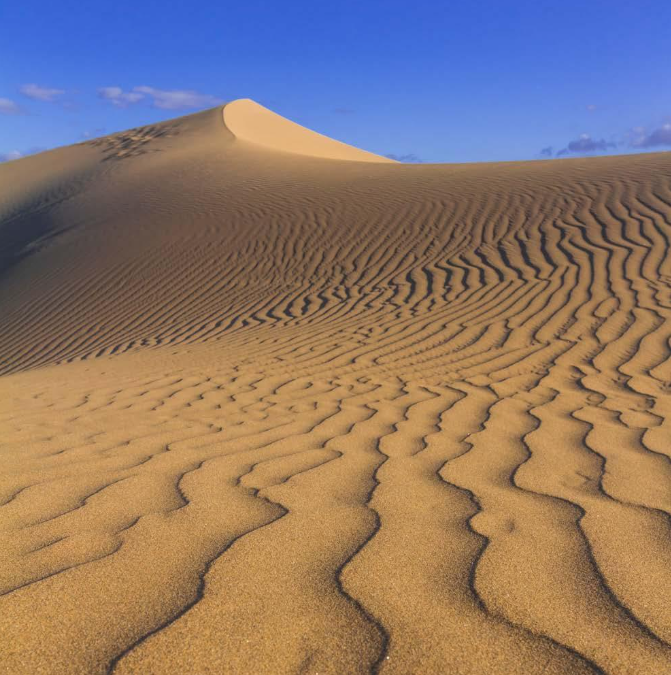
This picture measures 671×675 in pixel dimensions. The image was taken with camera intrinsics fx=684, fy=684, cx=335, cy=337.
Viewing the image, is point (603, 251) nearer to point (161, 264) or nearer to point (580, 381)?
point (580, 381)

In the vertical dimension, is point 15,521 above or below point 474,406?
above

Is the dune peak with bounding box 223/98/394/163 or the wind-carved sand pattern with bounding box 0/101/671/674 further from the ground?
the dune peak with bounding box 223/98/394/163

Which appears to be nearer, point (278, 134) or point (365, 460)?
point (365, 460)

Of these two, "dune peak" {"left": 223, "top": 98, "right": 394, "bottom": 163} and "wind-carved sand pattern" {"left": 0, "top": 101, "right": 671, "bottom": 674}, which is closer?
"wind-carved sand pattern" {"left": 0, "top": 101, "right": 671, "bottom": 674}

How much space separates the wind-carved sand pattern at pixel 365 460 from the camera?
1.64 m

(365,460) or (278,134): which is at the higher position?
(278,134)

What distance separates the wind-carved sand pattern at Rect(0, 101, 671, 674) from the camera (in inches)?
64.5

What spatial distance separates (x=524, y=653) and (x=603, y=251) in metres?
8.00

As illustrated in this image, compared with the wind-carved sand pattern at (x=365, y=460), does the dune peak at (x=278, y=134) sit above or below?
above

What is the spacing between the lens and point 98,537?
2.19 m

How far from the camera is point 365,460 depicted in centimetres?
316

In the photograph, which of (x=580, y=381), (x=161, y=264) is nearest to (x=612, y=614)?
(x=580, y=381)

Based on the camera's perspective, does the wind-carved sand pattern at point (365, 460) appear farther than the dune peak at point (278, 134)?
No

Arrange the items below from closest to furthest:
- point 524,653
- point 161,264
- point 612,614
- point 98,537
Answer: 1. point 524,653
2. point 612,614
3. point 98,537
4. point 161,264
